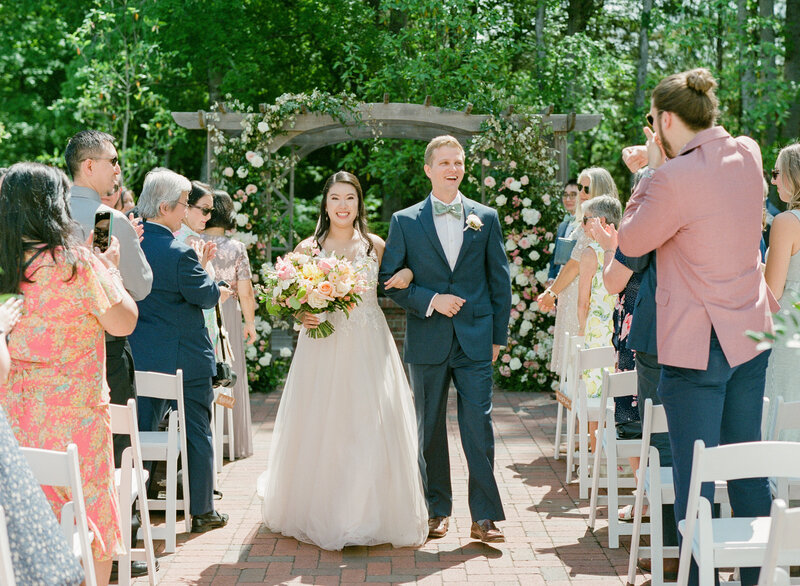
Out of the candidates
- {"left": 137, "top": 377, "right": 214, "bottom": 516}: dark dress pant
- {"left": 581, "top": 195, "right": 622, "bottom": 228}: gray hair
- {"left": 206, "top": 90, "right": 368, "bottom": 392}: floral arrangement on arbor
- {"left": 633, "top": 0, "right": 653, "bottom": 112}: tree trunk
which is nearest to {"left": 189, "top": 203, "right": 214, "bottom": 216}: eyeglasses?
{"left": 137, "top": 377, "right": 214, "bottom": 516}: dark dress pant

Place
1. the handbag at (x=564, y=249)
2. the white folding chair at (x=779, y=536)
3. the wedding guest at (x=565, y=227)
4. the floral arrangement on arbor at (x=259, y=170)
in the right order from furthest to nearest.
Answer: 1. the floral arrangement on arbor at (x=259, y=170)
2. the wedding guest at (x=565, y=227)
3. the handbag at (x=564, y=249)
4. the white folding chair at (x=779, y=536)

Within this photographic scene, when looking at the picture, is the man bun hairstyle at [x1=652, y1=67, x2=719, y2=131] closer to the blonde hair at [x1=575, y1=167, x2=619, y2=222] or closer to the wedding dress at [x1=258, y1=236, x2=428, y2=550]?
the wedding dress at [x1=258, y1=236, x2=428, y2=550]

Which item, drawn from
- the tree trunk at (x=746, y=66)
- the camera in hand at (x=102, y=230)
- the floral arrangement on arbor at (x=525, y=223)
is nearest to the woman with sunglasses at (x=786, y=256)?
the camera in hand at (x=102, y=230)

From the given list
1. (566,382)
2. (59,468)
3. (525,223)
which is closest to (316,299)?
(59,468)

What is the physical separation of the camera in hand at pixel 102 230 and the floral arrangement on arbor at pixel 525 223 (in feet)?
21.8

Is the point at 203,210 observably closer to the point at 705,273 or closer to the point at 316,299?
the point at 316,299

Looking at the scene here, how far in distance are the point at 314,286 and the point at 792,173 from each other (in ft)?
8.64

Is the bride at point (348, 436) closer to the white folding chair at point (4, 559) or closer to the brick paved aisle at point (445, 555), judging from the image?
the brick paved aisle at point (445, 555)

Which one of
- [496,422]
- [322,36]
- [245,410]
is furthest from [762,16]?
[245,410]

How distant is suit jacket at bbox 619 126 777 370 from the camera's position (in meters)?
3.42

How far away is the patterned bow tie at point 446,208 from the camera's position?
5109mm

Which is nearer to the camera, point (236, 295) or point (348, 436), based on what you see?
point (348, 436)

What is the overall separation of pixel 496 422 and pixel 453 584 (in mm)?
4220

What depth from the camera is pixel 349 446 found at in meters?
5.07
